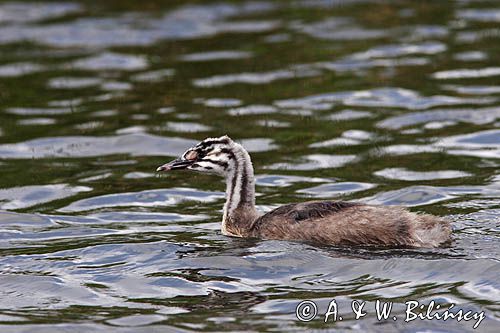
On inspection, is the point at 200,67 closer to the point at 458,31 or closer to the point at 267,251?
the point at 458,31

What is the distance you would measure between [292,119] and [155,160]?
2.78m

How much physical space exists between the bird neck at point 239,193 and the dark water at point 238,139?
0.25 meters

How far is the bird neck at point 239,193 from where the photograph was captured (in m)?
13.1

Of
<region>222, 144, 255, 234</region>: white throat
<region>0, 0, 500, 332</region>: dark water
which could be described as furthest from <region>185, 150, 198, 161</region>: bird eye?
<region>0, 0, 500, 332</region>: dark water

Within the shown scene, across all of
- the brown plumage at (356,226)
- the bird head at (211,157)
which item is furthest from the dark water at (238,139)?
the bird head at (211,157)

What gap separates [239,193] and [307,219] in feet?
3.88

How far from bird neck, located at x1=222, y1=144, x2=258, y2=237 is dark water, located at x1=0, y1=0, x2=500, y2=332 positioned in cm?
25

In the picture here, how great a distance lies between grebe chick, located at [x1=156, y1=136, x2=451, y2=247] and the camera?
1193 cm

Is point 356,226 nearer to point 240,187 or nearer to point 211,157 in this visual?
point 240,187

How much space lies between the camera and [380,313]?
1004cm

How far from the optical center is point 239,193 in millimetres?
13266

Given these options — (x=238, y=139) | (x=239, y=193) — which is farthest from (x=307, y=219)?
(x=238, y=139)

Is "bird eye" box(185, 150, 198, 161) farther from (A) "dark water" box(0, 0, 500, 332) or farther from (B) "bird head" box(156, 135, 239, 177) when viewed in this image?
(A) "dark water" box(0, 0, 500, 332)

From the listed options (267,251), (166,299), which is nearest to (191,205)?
(267,251)
